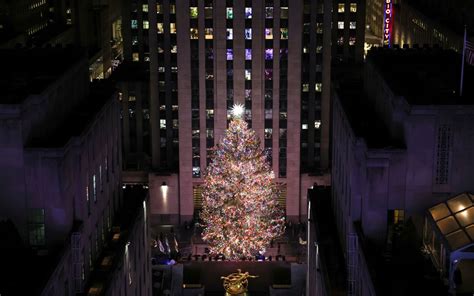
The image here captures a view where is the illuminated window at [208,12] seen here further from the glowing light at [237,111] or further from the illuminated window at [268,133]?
the illuminated window at [268,133]

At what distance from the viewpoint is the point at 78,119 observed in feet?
252

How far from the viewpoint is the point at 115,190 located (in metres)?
86.6

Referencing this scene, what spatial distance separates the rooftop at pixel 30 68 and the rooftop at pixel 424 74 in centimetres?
2494

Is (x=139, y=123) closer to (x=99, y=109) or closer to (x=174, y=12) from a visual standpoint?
(x=174, y=12)

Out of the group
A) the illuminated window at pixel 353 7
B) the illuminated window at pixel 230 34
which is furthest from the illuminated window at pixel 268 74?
the illuminated window at pixel 353 7

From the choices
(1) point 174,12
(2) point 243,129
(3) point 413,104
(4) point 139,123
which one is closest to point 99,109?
(3) point 413,104

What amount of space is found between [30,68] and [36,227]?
1728 cm

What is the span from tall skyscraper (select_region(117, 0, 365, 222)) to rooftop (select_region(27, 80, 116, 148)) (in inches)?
1664

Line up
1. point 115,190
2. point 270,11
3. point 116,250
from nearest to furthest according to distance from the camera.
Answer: point 116,250 → point 115,190 → point 270,11

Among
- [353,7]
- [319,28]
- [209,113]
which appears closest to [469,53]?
[319,28]

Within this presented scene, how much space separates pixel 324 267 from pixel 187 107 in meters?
61.0

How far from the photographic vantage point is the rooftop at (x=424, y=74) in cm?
7100

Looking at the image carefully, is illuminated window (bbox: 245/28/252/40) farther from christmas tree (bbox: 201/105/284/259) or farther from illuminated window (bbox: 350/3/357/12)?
illuminated window (bbox: 350/3/357/12)

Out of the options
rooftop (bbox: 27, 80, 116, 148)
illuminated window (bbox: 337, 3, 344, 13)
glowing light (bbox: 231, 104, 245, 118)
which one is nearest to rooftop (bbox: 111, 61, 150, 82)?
glowing light (bbox: 231, 104, 245, 118)
